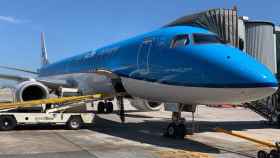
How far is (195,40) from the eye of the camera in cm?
1242

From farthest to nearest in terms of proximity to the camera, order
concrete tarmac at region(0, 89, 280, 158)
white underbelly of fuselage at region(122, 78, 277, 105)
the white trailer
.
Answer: the white trailer, white underbelly of fuselage at region(122, 78, 277, 105), concrete tarmac at region(0, 89, 280, 158)

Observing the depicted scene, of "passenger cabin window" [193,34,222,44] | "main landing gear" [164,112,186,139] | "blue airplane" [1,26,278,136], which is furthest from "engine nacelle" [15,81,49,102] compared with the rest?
"passenger cabin window" [193,34,222,44]

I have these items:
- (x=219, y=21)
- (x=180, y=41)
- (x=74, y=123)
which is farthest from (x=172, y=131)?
(x=219, y=21)

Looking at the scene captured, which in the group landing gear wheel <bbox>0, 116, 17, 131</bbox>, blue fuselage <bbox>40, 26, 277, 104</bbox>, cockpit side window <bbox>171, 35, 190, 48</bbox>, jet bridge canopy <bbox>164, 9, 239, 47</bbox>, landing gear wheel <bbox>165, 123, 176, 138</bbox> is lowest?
landing gear wheel <bbox>165, 123, 176, 138</bbox>

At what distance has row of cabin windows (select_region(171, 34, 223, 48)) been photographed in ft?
40.5

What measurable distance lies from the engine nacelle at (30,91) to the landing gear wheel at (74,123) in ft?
12.4

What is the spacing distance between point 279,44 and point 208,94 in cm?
1131

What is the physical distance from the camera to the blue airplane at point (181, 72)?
10.7 meters

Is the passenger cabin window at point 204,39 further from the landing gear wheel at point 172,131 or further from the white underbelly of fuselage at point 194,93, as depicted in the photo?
the landing gear wheel at point 172,131

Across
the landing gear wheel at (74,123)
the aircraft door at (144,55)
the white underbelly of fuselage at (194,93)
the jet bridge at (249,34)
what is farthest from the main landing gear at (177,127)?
the jet bridge at (249,34)

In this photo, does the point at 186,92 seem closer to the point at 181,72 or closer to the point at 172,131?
the point at 181,72

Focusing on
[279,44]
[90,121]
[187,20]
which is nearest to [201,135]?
[90,121]

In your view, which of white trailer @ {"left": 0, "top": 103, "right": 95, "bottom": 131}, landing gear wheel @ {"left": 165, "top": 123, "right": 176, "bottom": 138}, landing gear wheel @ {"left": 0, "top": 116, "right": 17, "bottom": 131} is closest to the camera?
landing gear wheel @ {"left": 165, "top": 123, "right": 176, "bottom": 138}

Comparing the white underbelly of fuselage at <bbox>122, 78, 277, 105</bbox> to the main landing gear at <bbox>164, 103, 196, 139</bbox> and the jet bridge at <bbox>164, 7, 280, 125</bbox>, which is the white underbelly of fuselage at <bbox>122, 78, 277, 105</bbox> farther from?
the jet bridge at <bbox>164, 7, 280, 125</bbox>
